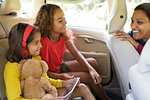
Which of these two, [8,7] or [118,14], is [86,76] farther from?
[8,7]

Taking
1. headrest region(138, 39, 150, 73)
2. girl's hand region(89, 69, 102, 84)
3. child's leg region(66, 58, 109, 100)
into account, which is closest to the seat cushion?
child's leg region(66, 58, 109, 100)

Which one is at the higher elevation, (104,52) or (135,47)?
(135,47)

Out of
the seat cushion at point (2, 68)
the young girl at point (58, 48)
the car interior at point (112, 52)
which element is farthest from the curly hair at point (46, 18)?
the seat cushion at point (2, 68)

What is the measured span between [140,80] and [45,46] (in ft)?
2.87

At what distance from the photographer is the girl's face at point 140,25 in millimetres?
1591

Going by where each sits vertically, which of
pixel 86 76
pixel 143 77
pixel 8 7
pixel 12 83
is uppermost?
pixel 8 7

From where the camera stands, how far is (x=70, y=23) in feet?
8.29

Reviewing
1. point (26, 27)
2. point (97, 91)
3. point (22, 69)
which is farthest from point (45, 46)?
point (97, 91)

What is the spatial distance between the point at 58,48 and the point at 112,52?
0.48 m

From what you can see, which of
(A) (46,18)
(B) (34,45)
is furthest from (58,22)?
(B) (34,45)

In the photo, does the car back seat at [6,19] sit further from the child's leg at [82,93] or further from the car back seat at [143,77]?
Answer: the car back seat at [143,77]

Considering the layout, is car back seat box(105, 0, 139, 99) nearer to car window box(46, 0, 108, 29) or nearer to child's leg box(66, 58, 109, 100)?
child's leg box(66, 58, 109, 100)

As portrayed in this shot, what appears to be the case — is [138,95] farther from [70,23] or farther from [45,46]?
[70,23]

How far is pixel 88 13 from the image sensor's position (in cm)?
242
